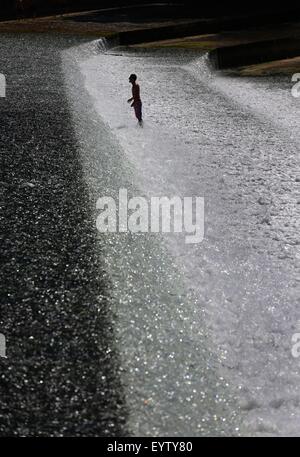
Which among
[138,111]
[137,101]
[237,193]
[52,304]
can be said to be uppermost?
[138,111]

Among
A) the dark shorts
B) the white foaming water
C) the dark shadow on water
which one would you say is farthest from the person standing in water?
the dark shadow on water

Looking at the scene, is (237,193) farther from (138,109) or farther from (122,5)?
(122,5)

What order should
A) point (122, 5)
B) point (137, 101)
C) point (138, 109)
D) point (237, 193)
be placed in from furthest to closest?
1. point (122, 5)
2. point (138, 109)
3. point (137, 101)
4. point (237, 193)

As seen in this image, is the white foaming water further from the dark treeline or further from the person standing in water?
the dark treeline

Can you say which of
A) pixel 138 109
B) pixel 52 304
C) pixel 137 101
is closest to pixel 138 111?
pixel 138 109

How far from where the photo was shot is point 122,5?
40469 mm

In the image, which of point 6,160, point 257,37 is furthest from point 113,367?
point 257,37

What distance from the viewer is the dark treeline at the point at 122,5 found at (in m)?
35.8

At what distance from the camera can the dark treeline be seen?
35781mm

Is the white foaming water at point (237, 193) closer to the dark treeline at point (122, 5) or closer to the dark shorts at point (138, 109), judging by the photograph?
the dark shorts at point (138, 109)
